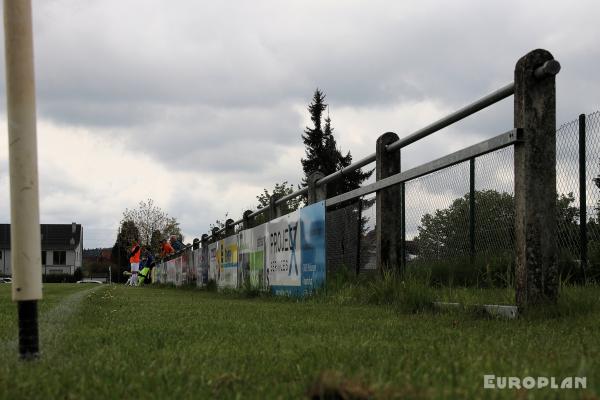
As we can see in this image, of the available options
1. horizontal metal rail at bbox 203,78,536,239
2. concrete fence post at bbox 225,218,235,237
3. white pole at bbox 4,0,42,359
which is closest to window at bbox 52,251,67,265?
concrete fence post at bbox 225,218,235,237

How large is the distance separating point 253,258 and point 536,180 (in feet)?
28.6

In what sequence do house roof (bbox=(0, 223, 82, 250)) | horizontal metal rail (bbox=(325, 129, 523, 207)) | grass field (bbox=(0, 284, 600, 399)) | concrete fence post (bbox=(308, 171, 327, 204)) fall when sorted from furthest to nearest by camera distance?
house roof (bbox=(0, 223, 82, 250)) → concrete fence post (bbox=(308, 171, 327, 204)) → horizontal metal rail (bbox=(325, 129, 523, 207)) → grass field (bbox=(0, 284, 600, 399))

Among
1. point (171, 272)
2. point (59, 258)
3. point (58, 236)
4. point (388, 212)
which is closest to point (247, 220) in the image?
point (388, 212)

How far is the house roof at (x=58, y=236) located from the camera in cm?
11350

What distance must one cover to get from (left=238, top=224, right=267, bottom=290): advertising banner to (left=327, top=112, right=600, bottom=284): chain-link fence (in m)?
4.11

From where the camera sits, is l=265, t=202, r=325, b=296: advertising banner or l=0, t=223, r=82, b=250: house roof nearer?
l=265, t=202, r=325, b=296: advertising banner

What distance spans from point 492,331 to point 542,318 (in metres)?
0.61

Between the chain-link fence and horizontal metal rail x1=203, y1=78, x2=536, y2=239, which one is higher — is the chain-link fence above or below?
below

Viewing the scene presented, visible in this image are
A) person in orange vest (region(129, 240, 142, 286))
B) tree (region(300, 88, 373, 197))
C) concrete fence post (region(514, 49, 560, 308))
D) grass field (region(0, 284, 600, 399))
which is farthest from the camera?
tree (region(300, 88, 373, 197))

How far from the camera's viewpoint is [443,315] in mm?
5375

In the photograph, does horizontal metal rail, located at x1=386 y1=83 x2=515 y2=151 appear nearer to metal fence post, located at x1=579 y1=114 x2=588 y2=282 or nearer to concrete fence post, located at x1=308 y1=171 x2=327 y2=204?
metal fence post, located at x1=579 y1=114 x2=588 y2=282

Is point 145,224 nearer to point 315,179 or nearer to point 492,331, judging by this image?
point 315,179

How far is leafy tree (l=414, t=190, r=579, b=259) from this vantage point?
7.34 metres

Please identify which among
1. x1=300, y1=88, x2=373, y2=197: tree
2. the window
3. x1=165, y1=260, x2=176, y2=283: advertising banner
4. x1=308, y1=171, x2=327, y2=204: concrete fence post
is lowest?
the window
